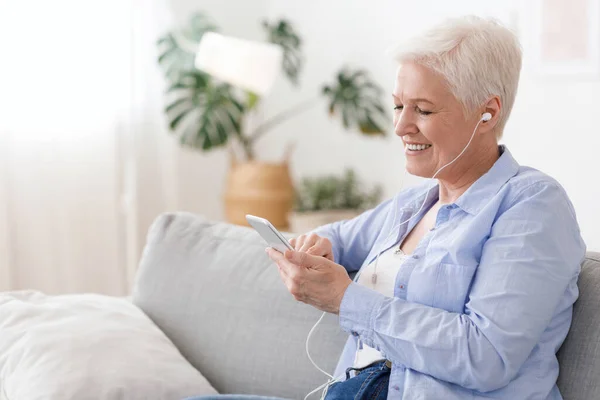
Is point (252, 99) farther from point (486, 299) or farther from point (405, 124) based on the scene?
point (486, 299)

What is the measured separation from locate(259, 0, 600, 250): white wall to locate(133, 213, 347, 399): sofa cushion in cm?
159

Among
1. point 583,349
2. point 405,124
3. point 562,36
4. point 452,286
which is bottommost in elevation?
point 583,349

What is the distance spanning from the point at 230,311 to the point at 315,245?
1.05 ft

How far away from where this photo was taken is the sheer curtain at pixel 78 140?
3.43 metres

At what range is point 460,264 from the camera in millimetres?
1437

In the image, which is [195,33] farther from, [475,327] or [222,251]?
[475,327]

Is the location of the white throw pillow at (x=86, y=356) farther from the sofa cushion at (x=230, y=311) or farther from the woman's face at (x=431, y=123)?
the woman's face at (x=431, y=123)

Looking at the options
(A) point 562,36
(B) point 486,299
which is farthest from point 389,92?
(B) point 486,299

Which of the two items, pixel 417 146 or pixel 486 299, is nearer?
pixel 486 299

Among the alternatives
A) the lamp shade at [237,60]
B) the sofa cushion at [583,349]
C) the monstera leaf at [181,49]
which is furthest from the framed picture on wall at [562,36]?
the sofa cushion at [583,349]

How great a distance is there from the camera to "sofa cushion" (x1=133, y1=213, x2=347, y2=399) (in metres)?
1.81

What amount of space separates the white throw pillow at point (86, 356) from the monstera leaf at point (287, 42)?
2.15 m

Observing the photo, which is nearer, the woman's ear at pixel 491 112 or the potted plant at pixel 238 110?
the woman's ear at pixel 491 112

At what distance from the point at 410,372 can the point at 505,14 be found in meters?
2.25
